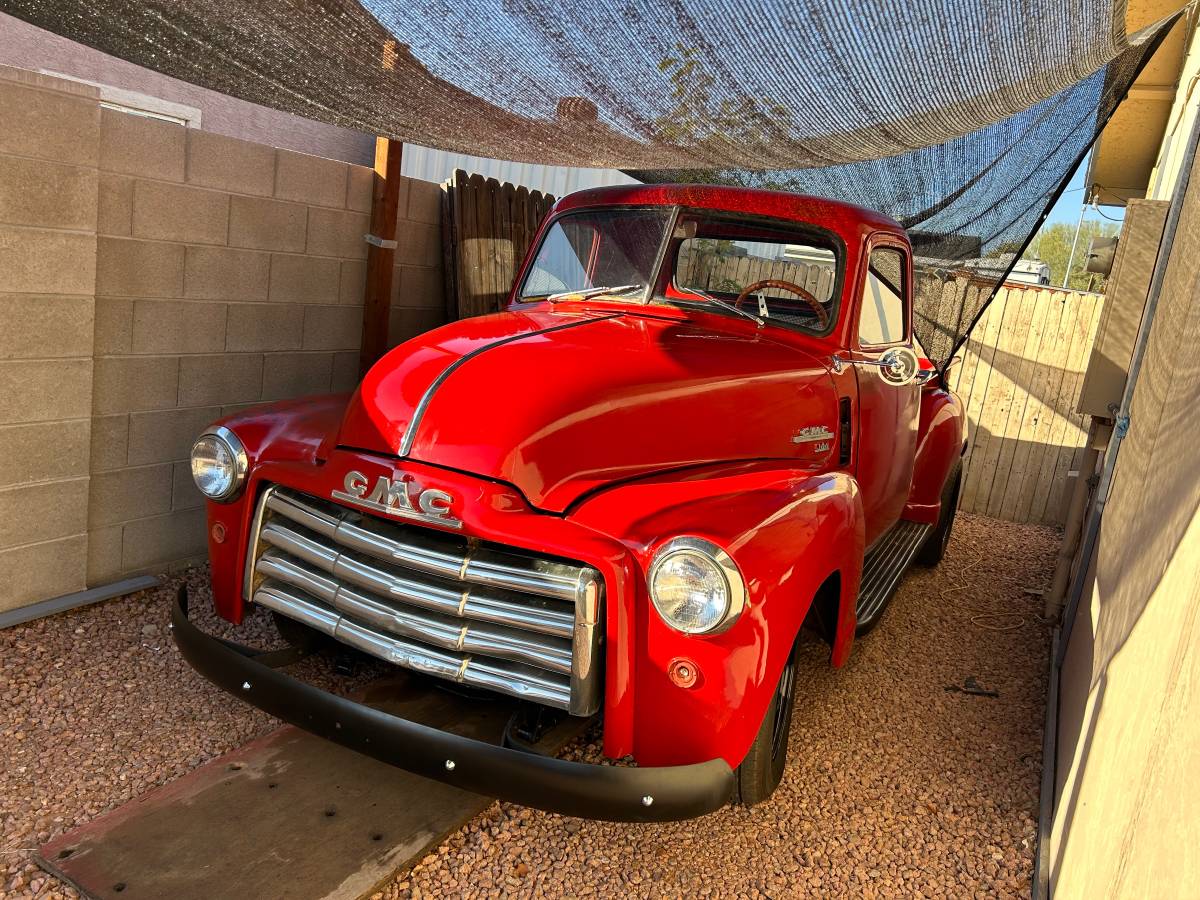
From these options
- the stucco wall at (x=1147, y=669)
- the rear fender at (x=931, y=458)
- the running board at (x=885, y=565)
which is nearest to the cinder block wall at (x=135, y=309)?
the running board at (x=885, y=565)

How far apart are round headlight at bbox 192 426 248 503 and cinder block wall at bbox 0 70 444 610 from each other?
910mm

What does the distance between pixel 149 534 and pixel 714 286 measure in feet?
8.34

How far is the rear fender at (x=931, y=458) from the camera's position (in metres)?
4.64

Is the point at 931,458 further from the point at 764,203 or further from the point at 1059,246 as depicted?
the point at 1059,246

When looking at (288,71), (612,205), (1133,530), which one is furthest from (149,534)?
(1133,530)

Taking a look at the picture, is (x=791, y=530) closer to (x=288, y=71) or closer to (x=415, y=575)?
(x=415, y=575)

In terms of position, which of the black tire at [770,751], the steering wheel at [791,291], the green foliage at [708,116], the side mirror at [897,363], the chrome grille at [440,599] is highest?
the green foliage at [708,116]

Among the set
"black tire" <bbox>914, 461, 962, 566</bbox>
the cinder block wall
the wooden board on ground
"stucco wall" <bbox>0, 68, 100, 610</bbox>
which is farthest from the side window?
"stucco wall" <bbox>0, 68, 100, 610</bbox>

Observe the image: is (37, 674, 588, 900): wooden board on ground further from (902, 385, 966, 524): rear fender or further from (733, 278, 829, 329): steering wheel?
(902, 385, 966, 524): rear fender

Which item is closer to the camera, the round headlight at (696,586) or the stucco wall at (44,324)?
the round headlight at (696,586)

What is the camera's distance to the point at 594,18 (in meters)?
2.85

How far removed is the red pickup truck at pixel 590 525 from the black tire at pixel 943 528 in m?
1.97

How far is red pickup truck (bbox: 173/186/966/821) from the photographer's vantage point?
2152 millimetres

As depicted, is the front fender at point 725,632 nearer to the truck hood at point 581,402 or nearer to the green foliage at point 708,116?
the truck hood at point 581,402
